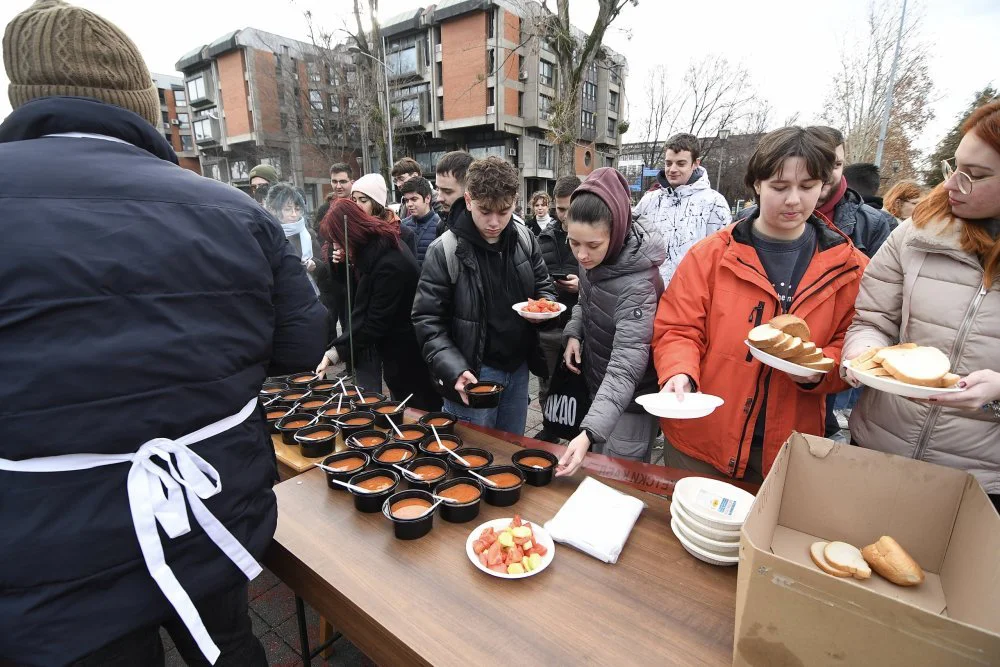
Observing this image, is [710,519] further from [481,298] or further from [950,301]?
[481,298]

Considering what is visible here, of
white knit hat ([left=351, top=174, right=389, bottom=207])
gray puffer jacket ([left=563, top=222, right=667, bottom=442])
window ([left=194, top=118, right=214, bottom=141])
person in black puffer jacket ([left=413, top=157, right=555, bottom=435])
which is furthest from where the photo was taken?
window ([left=194, top=118, right=214, bottom=141])

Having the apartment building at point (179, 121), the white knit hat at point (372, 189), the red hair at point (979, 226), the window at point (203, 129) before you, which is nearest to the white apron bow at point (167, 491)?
the red hair at point (979, 226)

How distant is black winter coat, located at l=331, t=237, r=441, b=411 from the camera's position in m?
2.90

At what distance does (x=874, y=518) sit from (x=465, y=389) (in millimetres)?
1418

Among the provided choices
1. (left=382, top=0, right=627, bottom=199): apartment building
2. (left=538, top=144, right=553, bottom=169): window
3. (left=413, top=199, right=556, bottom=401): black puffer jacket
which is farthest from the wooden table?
(left=538, top=144, right=553, bottom=169): window

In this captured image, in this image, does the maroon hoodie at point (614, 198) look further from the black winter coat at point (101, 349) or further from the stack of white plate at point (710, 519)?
the black winter coat at point (101, 349)

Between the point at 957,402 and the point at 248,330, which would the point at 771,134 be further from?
the point at 248,330

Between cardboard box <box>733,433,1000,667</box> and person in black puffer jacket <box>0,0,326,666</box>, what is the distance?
1147 mm

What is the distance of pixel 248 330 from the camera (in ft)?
3.75

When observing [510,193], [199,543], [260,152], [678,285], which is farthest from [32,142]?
[260,152]

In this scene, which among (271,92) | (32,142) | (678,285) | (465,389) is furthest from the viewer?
(271,92)

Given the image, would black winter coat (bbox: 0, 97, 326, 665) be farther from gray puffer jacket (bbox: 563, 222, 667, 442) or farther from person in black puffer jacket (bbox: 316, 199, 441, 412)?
person in black puffer jacket (bbox: 316, 199, 441, 412)

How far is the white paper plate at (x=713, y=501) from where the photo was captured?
121cm

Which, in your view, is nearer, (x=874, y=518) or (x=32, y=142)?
(x=32, y=142)
